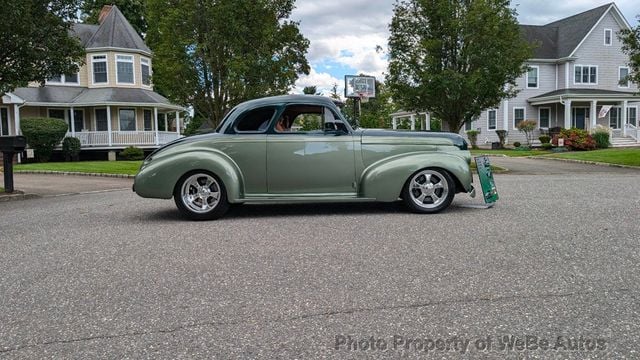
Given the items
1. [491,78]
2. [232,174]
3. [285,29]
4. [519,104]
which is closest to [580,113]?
[519,104]

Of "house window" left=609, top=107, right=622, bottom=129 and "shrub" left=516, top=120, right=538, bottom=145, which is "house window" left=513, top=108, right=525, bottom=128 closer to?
"shrub" left=516, top=120, right=538, bottom=145

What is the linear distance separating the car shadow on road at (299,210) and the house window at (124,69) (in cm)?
2553

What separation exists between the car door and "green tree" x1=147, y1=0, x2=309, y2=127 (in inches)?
348

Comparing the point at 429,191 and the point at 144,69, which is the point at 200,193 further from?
the point at 144,69

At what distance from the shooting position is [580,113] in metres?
36.5

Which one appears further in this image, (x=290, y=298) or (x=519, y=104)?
(x=519, y=104)

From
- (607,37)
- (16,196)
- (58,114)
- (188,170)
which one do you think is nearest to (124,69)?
(58,114)

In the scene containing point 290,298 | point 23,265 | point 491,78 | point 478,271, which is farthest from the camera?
point 491,78

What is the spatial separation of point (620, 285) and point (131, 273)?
416cm

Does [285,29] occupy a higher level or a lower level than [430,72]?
higher

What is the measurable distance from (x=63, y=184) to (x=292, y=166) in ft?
30.8

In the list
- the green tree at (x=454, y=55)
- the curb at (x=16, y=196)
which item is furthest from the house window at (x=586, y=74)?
the curb at (x=16, y=196)

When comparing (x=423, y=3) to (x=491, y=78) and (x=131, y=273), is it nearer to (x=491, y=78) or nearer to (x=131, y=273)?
(x=491, y=78)

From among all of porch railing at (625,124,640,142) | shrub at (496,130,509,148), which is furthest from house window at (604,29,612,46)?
shrub at (496,130,509,148)
